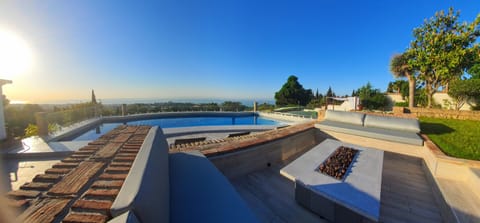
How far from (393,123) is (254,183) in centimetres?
463

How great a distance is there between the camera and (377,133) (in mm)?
4457

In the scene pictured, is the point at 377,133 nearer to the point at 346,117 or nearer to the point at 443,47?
the point at 346,117

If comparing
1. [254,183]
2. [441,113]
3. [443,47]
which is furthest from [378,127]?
[443,47]

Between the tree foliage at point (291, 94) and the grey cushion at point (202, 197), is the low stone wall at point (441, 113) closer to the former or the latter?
the grey cushion at point (202, 197)

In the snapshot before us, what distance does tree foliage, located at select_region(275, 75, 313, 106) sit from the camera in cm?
2372

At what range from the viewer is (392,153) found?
4.29 meters

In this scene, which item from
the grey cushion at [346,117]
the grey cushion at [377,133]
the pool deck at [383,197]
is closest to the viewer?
the pool deck at [383,197]

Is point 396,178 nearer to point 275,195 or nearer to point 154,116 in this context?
point 275,195

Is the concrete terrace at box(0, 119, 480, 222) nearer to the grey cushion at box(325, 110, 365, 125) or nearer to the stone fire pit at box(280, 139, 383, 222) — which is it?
the stone fire pit at box(280, 139, 383, 222)

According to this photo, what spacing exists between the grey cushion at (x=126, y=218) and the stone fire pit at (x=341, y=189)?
201cm

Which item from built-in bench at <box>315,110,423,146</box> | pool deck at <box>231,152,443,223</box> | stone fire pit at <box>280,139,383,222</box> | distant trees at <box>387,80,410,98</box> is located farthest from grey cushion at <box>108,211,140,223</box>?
distant trees at <box>387,80,410,98</box>

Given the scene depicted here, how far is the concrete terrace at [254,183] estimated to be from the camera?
96 centimetres

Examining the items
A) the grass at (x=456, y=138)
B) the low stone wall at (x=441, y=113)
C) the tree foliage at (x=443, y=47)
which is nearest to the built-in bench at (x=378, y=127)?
the grass at (x=456, y=138)

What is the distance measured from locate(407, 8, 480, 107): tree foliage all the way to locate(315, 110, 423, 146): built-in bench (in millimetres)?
6285
